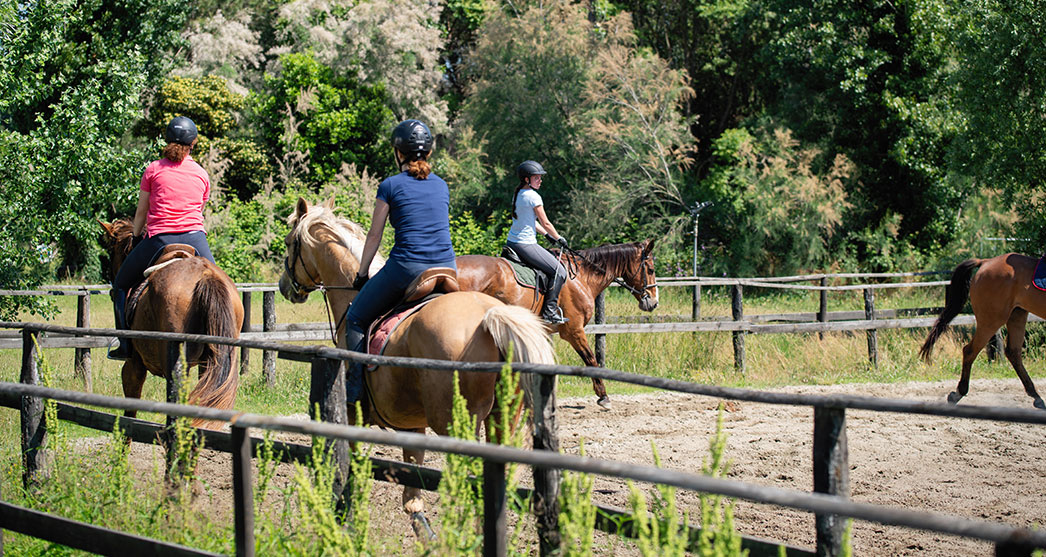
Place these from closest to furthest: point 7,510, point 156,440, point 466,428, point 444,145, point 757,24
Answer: point 466,428 < point 7,510 < point 156,440 < point 757,24 < point 444,145

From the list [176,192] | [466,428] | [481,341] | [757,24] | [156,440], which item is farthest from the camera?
[757,24]

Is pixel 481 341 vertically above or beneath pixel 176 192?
beneath

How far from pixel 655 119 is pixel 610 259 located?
16.2 m

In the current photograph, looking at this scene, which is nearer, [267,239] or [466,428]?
[466,428]

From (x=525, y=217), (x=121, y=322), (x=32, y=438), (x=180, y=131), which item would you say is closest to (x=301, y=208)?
(x=180, y=131)

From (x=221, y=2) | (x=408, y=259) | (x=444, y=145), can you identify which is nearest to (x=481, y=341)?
(x=408, y=259)

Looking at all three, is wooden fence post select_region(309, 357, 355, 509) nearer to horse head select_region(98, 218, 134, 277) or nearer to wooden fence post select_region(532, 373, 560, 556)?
wooden fence post select_region(532, 373, 560, 556)

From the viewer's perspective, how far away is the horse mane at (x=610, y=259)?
449 inches

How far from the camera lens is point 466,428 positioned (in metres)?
3.75

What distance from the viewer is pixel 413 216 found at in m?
5.60

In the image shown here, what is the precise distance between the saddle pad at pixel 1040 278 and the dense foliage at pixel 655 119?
7.02 meters

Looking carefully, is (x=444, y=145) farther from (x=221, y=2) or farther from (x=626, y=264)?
(x=626, y=264)

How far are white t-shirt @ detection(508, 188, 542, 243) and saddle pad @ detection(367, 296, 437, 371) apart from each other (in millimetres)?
4813

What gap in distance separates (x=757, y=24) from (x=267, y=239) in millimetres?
17285
